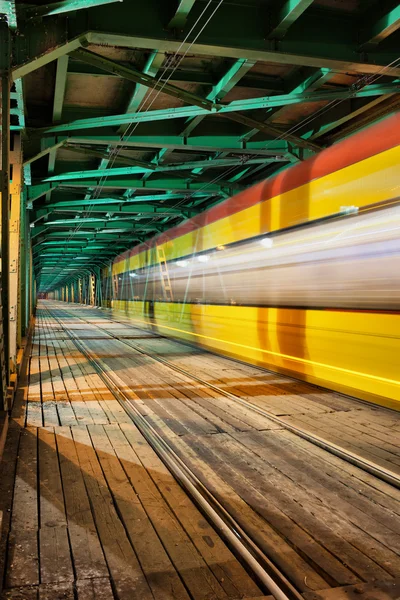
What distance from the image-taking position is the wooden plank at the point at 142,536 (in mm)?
2605

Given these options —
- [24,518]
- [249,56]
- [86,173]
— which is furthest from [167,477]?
[86,173]

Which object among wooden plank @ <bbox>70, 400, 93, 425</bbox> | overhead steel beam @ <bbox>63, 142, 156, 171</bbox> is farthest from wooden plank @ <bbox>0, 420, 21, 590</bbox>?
overhead steel beam @ <bbox>63, 142, 156, 171</bbox>

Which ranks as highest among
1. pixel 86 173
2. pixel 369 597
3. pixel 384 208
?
pixel 86 173

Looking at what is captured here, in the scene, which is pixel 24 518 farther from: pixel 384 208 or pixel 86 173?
pixel 86 173

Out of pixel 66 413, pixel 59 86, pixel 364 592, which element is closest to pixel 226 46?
pixel 59 86

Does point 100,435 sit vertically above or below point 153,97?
below

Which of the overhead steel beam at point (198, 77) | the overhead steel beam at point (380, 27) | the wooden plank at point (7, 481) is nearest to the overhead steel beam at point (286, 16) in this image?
the overhead steel beam at point (380, 27)

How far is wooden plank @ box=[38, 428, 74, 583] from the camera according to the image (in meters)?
2.70

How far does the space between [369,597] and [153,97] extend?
7.78 m

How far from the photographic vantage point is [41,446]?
484 cm

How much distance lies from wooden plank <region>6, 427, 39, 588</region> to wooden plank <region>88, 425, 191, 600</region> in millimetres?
549

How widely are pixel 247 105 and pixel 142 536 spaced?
22.4ft

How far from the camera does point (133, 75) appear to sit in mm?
7098

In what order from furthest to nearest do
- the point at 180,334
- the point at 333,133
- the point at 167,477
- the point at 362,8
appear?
the point at 180,334 < the point at 333,133 < the point at 362,8 < the point at 167,477
